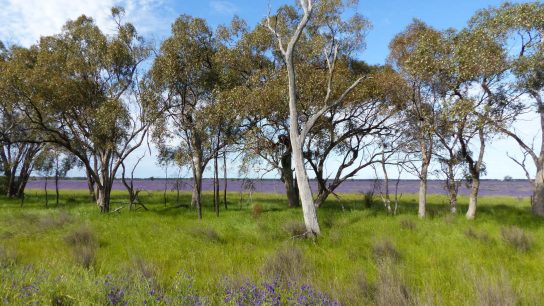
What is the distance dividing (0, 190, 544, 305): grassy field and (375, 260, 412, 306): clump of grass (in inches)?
1.0

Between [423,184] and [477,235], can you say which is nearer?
[477,235]

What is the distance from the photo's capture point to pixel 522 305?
6875mm

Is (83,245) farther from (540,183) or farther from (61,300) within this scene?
(540,183)

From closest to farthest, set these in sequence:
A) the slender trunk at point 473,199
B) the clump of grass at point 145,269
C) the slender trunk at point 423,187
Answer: the clump of grass at point 145,269
the slender trunk at point 473,199
the slender trunk at point 423,187

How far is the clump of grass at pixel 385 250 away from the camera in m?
11.1

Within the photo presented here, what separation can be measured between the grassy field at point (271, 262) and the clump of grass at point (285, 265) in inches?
1.5

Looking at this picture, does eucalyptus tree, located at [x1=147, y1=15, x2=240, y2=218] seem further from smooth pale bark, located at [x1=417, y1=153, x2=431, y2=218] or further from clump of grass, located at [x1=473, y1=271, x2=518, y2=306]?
clump of grass, located at [x1=473, y1=271, x2=518, y2=306]

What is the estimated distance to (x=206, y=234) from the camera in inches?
579

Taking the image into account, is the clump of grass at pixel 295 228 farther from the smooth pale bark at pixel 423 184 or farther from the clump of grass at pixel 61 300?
the clump of grass at pixel 61 300

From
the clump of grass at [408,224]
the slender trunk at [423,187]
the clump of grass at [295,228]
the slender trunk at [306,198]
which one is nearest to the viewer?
the slender trunk at [306,198]

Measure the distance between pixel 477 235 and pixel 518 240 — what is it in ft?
5.00

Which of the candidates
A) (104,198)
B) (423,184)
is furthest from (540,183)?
(104,198)

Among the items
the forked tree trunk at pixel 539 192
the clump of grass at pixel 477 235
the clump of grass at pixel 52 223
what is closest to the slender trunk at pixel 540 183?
the forked tree trunk at pixel 539 192

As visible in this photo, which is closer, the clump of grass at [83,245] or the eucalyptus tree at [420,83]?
the clump of grass at [83,245]
